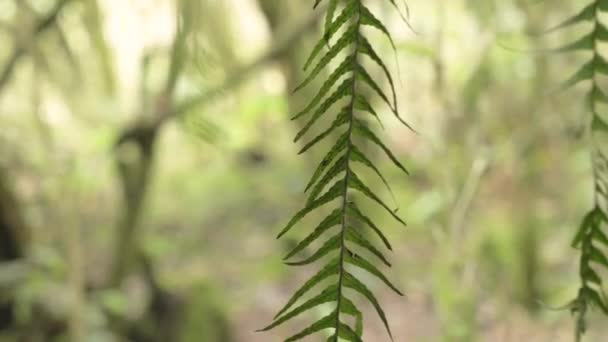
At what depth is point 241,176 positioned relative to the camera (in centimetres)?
250

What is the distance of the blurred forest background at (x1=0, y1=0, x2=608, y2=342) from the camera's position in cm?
114

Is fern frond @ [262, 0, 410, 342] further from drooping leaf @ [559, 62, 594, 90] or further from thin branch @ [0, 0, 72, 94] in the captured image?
thin branch @ [0, 0, 72, 94]

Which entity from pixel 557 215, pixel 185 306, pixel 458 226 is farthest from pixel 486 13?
pixel 557 215

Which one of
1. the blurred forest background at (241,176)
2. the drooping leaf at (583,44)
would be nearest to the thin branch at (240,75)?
the blurred forest background at (241,176)

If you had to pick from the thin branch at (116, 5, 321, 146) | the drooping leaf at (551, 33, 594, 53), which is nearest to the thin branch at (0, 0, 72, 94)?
the thin branch at (116, 5, 321, 146)

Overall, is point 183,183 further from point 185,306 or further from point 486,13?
point 486,13

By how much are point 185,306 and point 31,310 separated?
42 centimetres

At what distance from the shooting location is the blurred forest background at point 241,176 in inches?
44.8

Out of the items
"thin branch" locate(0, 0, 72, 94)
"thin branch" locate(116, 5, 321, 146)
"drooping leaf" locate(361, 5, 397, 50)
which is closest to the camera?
"drooping leaf" locate(361, 5, 397, 50)

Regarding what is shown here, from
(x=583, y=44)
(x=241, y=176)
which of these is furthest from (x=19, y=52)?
(x=241, y=176)

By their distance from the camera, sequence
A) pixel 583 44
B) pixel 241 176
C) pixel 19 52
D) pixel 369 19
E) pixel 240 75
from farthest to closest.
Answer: pixel 241 176 < pixel 240 75 < pixel 19 52 < pixel 583 44 < pixel 369 19

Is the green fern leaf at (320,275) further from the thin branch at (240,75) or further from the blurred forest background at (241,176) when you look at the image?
the thin branch at (240,75)

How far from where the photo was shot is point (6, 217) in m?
1.59

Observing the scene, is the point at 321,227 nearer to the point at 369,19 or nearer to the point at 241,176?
the point at 369,19
